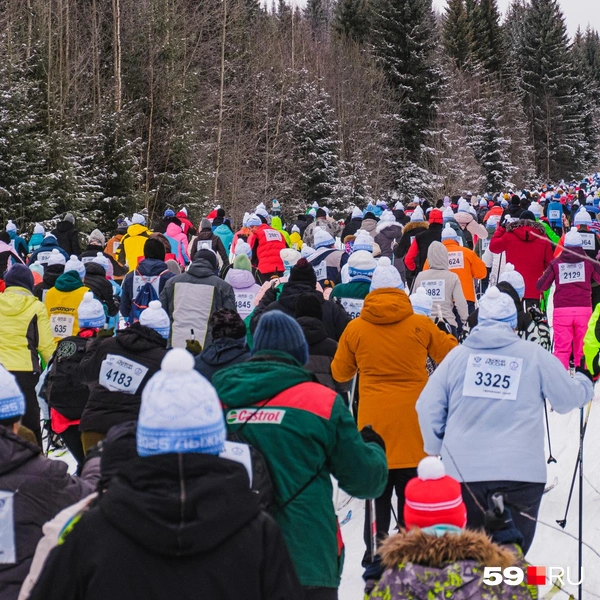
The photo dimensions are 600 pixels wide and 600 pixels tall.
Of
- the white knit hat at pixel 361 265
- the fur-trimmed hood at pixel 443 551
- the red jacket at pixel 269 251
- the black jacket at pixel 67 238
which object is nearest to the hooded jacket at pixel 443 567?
the fur-trimmed hood at pixel 443 551

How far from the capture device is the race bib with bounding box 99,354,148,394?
514 cm

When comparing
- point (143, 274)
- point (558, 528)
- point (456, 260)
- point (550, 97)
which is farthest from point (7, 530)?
point (550, 97)

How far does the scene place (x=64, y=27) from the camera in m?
32.3

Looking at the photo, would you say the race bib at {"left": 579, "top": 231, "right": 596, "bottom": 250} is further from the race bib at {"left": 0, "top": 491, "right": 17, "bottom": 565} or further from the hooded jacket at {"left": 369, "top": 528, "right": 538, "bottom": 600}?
the race bib at {"left": 0, "top": 491, "right": 17, "bottom": 565}

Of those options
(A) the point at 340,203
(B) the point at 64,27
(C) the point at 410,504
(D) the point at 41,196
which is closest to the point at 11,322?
(C) the point at 410,504

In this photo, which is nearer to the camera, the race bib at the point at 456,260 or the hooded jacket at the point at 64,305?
the hooded jacket at the point at 64,305

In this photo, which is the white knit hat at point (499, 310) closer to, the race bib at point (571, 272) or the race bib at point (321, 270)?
the race bib at point (571, 272)

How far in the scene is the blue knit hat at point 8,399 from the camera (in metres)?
3.51

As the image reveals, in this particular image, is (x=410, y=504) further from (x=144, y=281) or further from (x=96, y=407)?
(x=144, y=281)

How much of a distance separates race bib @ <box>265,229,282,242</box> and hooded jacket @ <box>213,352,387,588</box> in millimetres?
8465

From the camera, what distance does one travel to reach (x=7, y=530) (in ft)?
10.6

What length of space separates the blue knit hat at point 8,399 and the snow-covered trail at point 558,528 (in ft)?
8.58

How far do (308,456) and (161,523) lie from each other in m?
1.32

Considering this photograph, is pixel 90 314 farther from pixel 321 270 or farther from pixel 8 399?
pixel 321 270
